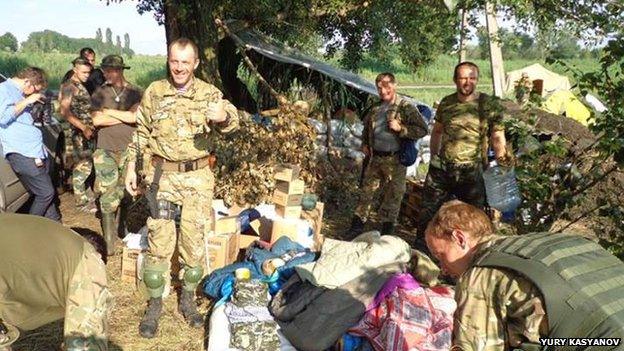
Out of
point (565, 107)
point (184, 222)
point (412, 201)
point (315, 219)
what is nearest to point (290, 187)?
point (315, 219)

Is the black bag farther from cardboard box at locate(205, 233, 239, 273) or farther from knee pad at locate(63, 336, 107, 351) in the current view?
knee pad at locate(63, 336, 107, 351)

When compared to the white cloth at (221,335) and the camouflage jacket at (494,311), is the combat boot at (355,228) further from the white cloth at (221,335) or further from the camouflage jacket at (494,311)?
the camouflage jacket at (494,311)

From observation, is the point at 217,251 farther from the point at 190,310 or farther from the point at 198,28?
the point at 198,28

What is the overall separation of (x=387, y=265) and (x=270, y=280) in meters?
0.91

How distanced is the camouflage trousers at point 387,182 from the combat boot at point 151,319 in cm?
251

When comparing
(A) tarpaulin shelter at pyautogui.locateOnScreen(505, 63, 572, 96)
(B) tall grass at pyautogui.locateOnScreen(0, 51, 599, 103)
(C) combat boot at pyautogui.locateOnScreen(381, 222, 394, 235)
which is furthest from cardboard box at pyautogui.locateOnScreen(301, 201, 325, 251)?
(A) tarpaulin shelter at pyautogui.locateOnScreen(505, 63, 572, 96)

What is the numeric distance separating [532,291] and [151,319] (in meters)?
2.79

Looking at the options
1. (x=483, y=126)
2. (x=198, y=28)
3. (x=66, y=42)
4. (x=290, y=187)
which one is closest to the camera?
(x=483, y=126)

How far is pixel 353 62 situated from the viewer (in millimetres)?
13805

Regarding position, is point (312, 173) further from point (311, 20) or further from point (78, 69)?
point (311, 20)

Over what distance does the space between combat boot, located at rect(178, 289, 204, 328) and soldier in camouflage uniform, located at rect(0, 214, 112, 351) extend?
1.53 m

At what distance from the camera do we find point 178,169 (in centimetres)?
413

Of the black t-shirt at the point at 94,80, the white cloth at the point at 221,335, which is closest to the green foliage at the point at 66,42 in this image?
the black t-shirt at the point at 94,80

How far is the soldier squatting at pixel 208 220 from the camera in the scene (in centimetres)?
207
